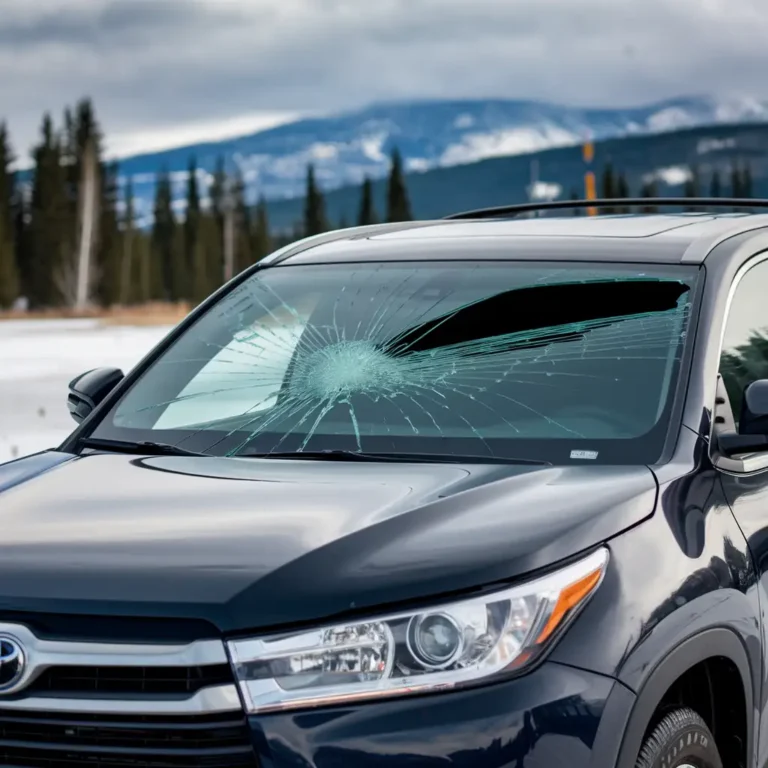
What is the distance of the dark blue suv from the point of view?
266 centimetres

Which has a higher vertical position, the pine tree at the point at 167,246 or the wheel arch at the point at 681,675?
→ the wheel arch at the point at 681,675

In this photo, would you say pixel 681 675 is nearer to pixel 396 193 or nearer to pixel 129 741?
pixel 129 741

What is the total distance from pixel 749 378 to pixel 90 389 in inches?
72.8

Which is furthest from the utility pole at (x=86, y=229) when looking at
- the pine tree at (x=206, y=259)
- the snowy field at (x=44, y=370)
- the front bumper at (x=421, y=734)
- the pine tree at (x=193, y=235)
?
the front bumper at (x=421, y=734)

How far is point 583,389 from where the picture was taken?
3.87 meters

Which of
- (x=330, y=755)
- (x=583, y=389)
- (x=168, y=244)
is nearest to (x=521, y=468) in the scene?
(x=583, y=389)

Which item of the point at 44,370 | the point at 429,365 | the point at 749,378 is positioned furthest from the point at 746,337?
the point at 44,370

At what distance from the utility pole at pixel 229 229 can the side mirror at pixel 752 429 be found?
140 metres

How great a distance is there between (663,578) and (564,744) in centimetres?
48

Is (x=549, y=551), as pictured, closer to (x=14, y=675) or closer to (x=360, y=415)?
(x=14, y=675)

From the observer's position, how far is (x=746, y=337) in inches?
166

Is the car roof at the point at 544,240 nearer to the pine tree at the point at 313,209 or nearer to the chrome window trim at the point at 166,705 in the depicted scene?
the chrome window trim at the point at 166,705

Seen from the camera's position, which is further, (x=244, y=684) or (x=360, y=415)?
(x=360, y=415)

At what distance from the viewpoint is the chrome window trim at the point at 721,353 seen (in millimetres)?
3525
